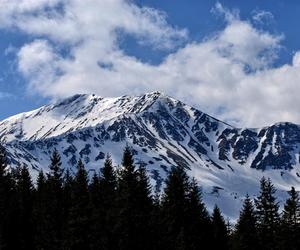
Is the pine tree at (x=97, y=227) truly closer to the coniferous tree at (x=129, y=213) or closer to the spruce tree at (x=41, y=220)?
the coniferous tree at (x=129, y=213)

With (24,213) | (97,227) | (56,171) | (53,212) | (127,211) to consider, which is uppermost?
(56,171)

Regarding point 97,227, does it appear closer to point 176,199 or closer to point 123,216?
point 123,216

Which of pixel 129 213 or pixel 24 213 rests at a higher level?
pixel 24 213

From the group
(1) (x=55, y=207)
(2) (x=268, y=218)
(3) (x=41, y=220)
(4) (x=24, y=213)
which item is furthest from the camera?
(2) (x=268, y=218)

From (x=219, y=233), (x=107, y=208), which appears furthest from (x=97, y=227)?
(x=219, y=233)

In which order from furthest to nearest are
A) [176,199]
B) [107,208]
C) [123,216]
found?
[107,208] < [176,199] < [123,216]

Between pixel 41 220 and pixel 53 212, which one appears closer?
pixel 53 212

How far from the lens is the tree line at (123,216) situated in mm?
44219

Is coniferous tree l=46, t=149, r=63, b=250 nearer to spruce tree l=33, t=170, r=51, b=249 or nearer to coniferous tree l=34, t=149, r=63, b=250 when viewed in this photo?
coniferous tree l=34, t=149, r=63, b=250

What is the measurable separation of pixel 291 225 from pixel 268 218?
3803 mm

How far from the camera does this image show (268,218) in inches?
2400

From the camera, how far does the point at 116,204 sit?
45.3 meters

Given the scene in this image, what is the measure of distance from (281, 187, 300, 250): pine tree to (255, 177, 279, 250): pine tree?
0.81 metres

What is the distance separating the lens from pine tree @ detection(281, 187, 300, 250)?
6050 cm
